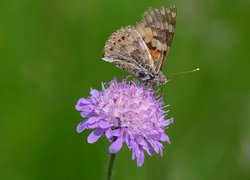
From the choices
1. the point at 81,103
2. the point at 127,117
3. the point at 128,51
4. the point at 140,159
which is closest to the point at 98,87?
the point at 128,51

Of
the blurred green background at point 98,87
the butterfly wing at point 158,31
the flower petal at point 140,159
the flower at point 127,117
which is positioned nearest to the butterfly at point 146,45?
the butterfly wing at point 158,31

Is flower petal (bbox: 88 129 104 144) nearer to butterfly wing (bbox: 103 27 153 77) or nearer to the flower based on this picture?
the flower

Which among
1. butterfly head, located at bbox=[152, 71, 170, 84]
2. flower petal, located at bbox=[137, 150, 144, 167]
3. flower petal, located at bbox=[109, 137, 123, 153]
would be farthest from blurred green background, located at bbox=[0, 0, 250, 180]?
flower petal, located at bbox=[109, 137, 123, 153]

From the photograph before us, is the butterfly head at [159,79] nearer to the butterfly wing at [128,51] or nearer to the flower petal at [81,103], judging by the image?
the butterfly wing at [128,51]

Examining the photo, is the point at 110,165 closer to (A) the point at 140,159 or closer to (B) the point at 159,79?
(A) the point at 140,159
